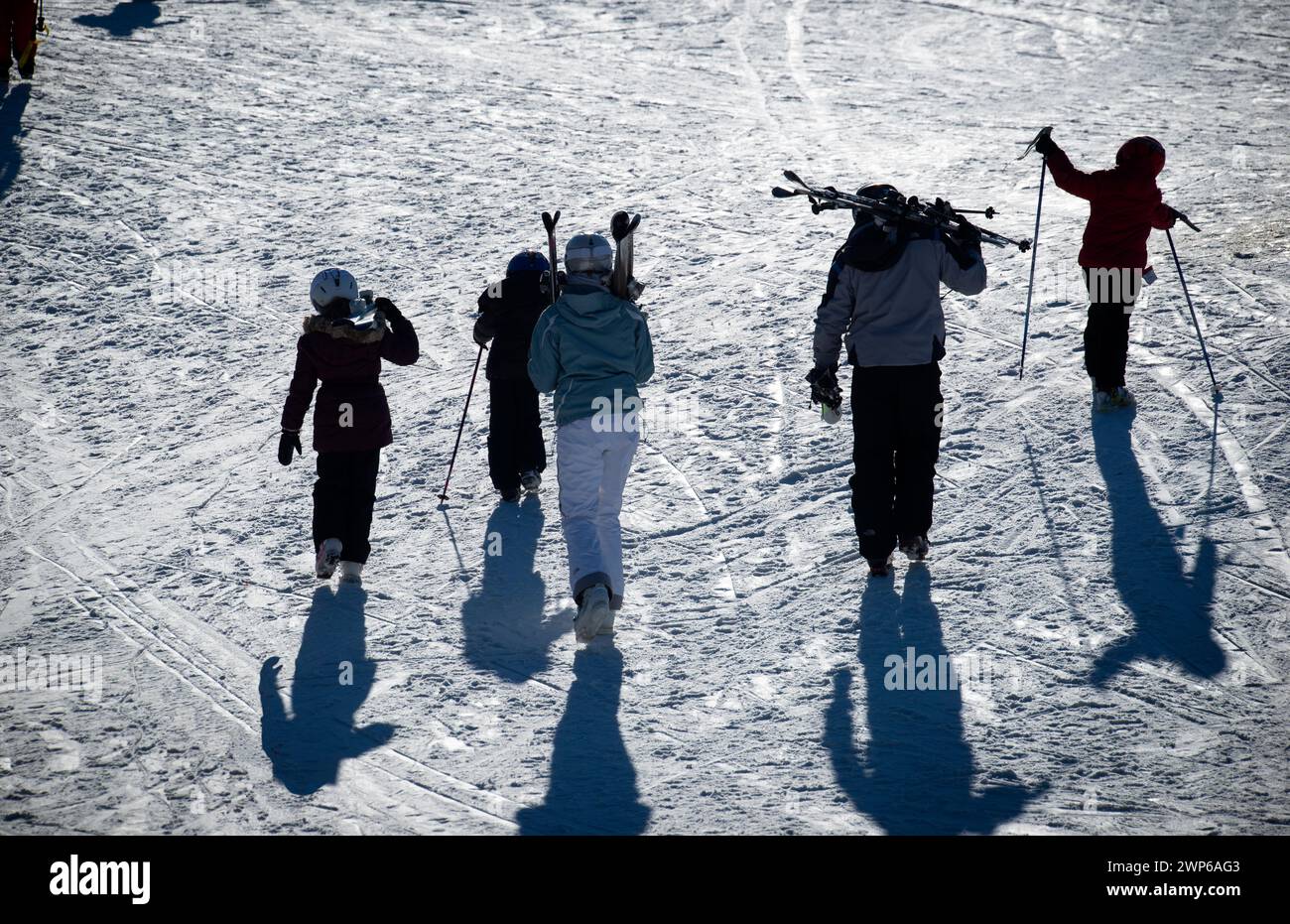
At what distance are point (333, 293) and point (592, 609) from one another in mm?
2133

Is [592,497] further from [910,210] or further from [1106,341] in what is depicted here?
[1106,341]

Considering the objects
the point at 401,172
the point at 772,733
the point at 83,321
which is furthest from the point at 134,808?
the point at 401,172

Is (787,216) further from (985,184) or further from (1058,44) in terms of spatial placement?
(1058,44)

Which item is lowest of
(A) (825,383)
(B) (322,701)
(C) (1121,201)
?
(B) (322,701)

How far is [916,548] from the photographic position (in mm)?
6746

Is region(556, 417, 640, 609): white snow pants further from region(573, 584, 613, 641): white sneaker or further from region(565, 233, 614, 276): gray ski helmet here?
region(565, 233, 614, 276): gray ski helmet

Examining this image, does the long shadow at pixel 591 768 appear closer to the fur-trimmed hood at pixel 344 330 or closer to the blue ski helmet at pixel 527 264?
the fur-trimmed hood at pixel 344 330

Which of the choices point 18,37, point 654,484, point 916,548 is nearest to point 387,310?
point 654,484

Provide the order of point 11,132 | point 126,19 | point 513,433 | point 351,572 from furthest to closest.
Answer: point 126,19, point 11,132, point 513,433, point 351,572

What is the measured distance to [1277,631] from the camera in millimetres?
5977

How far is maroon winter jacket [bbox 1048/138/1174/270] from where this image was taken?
7914 millimetres

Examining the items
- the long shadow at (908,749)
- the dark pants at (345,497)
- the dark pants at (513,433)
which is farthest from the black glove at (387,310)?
the long shadow at (908,749)

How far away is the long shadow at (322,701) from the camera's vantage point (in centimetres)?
554
